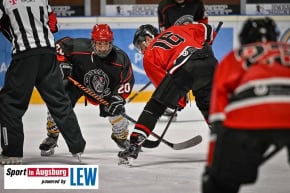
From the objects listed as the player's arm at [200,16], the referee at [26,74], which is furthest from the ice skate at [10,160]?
the player's arm at [200,16]

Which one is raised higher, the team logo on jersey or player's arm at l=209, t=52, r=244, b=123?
player's arm at l=209, t=52, r=244, b=123

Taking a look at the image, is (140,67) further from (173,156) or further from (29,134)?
(173,156)

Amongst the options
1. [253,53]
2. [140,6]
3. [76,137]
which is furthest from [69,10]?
[253,53]

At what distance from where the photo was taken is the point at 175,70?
4375mm

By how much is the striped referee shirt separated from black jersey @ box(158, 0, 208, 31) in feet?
2.79

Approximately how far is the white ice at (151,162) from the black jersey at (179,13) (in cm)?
75

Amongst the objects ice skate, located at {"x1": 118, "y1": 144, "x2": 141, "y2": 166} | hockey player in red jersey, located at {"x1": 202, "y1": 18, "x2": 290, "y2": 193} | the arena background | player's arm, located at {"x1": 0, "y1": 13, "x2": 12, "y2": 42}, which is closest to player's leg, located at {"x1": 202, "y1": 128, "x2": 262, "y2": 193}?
hockey player in red jersey, located at {"x1": 202, "y1": 18, "x2": 290, "y2": 193}

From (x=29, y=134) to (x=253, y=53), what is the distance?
341cm

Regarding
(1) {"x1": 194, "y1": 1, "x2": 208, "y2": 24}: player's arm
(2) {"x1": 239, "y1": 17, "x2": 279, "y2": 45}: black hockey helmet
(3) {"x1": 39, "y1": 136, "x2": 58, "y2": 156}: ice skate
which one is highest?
(2) {"x1": 239, "y1": 17, "x2": 279, "y2": 45}: black hockey helmet

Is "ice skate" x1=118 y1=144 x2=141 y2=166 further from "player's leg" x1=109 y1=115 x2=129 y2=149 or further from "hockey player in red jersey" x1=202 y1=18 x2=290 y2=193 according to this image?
"hockey player in red jersey" x1=202 y1=18 x2=290 y2=193

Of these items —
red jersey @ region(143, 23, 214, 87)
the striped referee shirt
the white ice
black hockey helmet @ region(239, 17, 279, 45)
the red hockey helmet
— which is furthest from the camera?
the red hockey helmet

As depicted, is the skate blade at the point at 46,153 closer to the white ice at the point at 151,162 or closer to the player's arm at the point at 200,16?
the white ice at the point at 151,162

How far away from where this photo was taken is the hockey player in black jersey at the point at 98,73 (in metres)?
Result: 4.88

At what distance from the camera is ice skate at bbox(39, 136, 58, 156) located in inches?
192
